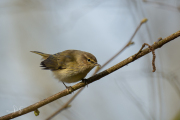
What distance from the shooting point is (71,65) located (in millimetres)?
3783

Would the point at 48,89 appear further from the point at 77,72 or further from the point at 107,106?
the point at 77,72

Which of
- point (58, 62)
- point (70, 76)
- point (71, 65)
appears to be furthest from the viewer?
point (58, 62)

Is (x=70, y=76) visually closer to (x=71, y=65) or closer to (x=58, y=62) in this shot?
(x=71, y=65)

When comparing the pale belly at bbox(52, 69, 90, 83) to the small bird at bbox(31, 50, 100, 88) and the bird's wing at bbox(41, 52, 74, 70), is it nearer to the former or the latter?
the small bird at bbox(31, 50, 100, 88)

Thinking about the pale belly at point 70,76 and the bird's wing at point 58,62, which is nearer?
the pale belly at point 70,76

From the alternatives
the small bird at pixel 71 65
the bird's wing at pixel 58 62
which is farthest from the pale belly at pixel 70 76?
the bird's wing at pixel 58 62

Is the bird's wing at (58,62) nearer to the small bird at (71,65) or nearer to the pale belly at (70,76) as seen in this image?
the small bird at (71,65)

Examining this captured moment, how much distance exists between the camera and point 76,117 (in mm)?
4184

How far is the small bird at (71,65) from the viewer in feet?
11.8

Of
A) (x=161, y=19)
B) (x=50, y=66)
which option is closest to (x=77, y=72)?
(x=50, y=66)

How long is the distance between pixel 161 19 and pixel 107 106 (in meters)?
3.67

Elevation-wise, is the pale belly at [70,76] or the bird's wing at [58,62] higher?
the bird's wing at [58,62]

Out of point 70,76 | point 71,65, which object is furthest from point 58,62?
point 70,76

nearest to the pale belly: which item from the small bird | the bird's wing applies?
the small bird
